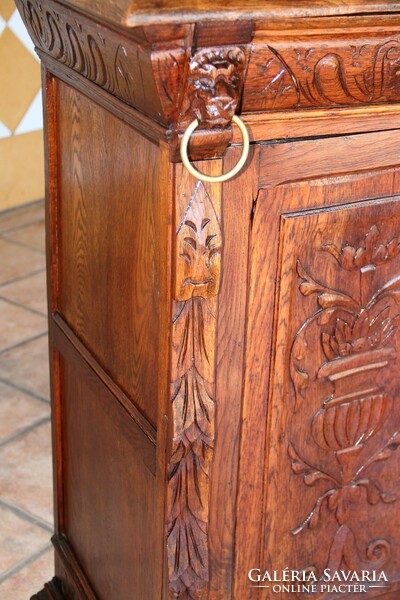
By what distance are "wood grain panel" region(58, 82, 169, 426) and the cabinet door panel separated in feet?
0.43

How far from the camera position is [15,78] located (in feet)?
12.3

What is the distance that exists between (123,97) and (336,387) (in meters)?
0.51

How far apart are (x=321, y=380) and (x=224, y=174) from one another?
0.38 meters

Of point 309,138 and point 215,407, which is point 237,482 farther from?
point 309,138

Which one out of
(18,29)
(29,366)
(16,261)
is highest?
(18,29)

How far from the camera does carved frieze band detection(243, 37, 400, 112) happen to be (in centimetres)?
98

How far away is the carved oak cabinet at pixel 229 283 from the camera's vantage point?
0.97 meters

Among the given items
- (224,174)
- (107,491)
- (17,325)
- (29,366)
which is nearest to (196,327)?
(224,174)

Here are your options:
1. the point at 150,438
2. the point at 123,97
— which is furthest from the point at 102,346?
the point at 123,97

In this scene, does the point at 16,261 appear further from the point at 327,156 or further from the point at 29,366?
the point at 327,156

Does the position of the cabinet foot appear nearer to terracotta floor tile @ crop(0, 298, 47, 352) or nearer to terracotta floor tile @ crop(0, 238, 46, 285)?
terracotta floor tile @ crop(0, 298, 47, 352)

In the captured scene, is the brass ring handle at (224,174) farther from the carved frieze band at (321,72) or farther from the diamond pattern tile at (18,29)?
the diamond pattern tile at (18,29)

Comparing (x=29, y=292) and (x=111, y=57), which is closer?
(x=111, y=57)

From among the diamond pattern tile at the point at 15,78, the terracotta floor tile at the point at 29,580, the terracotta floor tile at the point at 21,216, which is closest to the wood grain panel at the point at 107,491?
the terracotta floor tile at the point at 29,580
